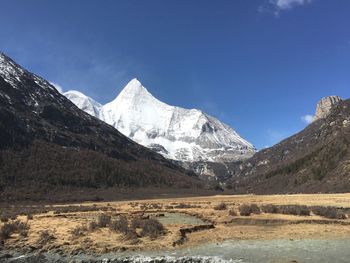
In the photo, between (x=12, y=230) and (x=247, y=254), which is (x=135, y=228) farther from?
(x=247, y=254)

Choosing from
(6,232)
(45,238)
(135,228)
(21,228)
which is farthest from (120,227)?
(21,228)

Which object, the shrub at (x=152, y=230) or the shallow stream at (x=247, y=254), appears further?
the shrub at (x=152, y=230)

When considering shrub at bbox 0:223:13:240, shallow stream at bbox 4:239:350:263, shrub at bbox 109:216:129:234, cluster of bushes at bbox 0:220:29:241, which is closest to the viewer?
shallow stream at bbox 4:239:350:263

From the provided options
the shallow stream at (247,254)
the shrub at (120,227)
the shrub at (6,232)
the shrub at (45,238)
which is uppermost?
the shrub at (120,227)

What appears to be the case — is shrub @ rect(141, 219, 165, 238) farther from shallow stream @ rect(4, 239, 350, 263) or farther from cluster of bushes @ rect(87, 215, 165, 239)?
shallow stream @ rect(4, 239, 350, 263)

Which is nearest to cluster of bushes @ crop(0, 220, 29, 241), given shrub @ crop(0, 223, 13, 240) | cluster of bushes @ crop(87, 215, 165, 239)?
shrub @ crop(0, 223, 13, 240)

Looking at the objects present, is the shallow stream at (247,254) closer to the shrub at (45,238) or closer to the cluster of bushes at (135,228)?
the shrub at (45,238)

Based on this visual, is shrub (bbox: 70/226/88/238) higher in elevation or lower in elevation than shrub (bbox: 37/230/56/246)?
higher

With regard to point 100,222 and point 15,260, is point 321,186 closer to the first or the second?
point 100,222

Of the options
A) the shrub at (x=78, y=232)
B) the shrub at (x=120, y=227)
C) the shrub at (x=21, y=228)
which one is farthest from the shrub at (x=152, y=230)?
the shrub at (x=21, y=228)

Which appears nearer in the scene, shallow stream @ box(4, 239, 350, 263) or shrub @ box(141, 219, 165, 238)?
shallow stream @ box(4, 239, 350, 263)

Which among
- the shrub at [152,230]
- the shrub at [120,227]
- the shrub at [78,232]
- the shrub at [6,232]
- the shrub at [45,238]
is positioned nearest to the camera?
the shrub at [45,238]

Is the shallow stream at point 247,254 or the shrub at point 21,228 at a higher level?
the shrub at point 21,228

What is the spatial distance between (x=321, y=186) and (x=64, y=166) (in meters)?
92.0
